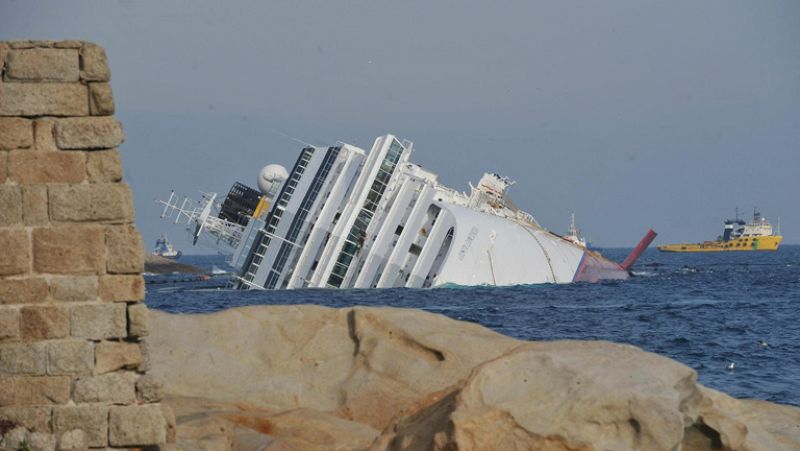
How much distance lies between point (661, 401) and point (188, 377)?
223 inches

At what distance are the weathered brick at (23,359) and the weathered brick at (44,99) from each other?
5.34 ft

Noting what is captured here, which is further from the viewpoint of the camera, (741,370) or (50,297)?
(741,370)

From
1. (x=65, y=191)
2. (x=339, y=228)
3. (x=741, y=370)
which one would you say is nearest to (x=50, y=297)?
(x=65, y=191)

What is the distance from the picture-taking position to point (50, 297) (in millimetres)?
9070

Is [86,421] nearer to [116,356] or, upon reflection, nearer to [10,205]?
[116,356]

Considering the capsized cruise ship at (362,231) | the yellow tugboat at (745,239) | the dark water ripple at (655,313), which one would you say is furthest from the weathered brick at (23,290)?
the yellow tugboat at (745,239)

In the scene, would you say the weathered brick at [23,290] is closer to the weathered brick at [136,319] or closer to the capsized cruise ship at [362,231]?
the weathered brick at [136,319]

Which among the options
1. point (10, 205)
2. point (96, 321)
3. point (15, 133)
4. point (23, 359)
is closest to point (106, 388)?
point (96, 321)

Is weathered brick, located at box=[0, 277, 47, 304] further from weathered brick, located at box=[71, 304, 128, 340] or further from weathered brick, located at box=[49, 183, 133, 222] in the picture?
weathered brick, located at box=[49, 183, 133, 222]

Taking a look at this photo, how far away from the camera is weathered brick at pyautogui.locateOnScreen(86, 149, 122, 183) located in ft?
29.9

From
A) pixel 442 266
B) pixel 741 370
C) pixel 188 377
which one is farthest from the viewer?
pixel 442 266

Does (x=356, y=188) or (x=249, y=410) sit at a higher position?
(x=356, y=188)

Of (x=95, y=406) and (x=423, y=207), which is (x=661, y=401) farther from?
(x=423, y=207)

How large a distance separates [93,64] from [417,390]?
515 cm
